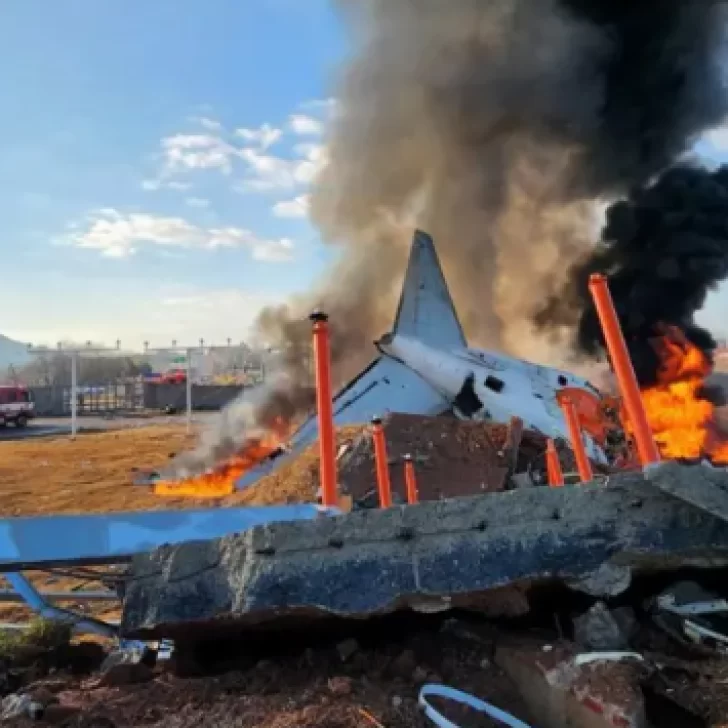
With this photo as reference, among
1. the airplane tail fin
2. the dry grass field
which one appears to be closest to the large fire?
the airplane tail fin

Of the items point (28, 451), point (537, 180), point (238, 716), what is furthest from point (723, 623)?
point (28, 451)

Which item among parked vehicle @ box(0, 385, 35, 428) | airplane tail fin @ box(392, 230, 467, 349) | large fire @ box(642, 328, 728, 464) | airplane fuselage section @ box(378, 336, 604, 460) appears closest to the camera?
airplane fuselage section @ box(378, 336, 604, 460)

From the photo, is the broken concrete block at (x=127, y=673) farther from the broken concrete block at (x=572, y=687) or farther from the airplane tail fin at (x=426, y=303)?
the airplane tail fin at (x=426, y=303)

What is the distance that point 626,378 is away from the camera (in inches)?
151

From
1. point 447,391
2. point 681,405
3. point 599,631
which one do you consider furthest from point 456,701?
point 681,405

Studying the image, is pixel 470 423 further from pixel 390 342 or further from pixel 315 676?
pixel 315 676

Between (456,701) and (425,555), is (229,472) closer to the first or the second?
(425,555)

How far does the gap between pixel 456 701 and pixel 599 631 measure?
63 centimetres

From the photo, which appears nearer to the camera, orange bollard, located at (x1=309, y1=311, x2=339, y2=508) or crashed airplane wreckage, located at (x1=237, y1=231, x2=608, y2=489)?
orange bollard, located at (x1=309, y1=311, x2=339, y2=508)

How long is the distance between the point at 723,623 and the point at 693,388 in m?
17.7

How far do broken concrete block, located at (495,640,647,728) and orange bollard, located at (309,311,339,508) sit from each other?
1306 millimetres

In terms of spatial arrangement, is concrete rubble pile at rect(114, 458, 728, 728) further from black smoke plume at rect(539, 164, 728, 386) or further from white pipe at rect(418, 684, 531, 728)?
black smoke plume at rect(539, 164, 728, 386)

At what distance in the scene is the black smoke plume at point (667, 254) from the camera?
66.5ft

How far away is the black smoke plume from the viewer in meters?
20.3
